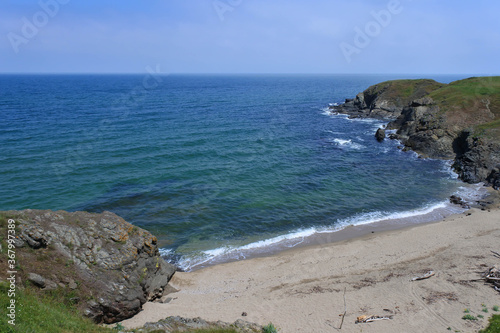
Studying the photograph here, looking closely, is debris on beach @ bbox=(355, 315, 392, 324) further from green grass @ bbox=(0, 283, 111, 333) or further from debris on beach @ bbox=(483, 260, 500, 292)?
green grass @ bbox=(0, 283, 111, 333)

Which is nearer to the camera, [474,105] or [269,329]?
[269,329]

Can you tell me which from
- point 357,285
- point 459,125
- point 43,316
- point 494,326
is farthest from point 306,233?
point 459,125

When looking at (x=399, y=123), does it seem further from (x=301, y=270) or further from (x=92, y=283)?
(x=92, y=283)

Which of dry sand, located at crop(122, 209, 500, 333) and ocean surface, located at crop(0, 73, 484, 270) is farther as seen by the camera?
ocean surface, located at crop(0, 73, 484, 270)

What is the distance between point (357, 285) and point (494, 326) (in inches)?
326

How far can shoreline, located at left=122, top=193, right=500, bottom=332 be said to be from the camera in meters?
19.4

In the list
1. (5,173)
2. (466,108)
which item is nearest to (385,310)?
(5,173)

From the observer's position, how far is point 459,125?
196 feet

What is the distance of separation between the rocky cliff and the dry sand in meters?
18.2

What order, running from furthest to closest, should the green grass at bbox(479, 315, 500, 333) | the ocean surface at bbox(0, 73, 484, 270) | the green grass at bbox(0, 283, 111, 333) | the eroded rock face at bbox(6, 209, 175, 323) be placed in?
1. the ocean surface at bbox(0, 73, 484, 270)
2. the eroded rock face at bbox(6, 209, 175, 323)
3. the green grass at bbox(479, 315, 500, 333)
4. the green grass at bbox(0, 283, 111, 333)

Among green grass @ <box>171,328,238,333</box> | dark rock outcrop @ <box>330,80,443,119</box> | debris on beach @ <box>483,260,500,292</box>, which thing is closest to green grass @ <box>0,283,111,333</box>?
green grass @ <box>171,328,238,333</box>

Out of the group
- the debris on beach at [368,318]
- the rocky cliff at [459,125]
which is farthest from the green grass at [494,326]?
the rocky cliff at [459,125]

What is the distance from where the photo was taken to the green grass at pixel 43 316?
41.7 ft

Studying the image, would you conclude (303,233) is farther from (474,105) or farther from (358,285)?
(474,105)
